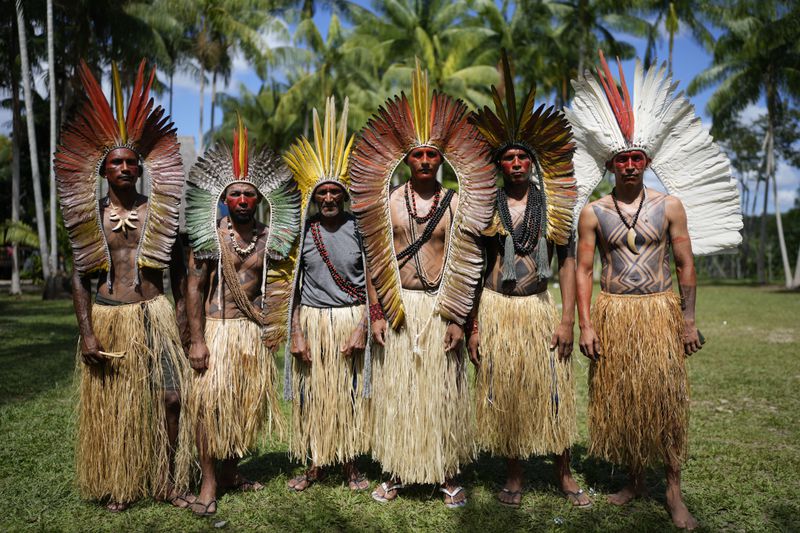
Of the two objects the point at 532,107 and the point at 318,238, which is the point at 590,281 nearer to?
the point at 532,107

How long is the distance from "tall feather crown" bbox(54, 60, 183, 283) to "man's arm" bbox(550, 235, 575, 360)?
2322 mm

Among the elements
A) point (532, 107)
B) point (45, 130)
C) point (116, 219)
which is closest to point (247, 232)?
point (116, 219)

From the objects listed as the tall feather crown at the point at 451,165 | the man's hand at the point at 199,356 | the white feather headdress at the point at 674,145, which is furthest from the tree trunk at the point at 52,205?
the white feather headdress at the point at 674,145

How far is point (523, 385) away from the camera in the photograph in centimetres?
362

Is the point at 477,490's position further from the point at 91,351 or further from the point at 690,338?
the point at 91,351

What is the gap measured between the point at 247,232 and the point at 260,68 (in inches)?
859

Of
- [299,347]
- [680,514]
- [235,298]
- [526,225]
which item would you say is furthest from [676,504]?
[235,298]

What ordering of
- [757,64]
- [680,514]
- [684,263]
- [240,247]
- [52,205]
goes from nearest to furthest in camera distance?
1. [680,514]
2. [684,263]
3. [240,247]
4. [52,205]
5. [757,64]

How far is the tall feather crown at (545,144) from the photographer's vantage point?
3.62m

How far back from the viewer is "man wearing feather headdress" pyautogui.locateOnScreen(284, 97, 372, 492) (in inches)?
151

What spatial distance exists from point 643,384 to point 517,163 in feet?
4.75

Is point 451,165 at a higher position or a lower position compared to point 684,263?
higher

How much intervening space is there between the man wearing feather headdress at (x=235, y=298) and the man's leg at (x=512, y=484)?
142 cm

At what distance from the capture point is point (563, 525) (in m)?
3.36
